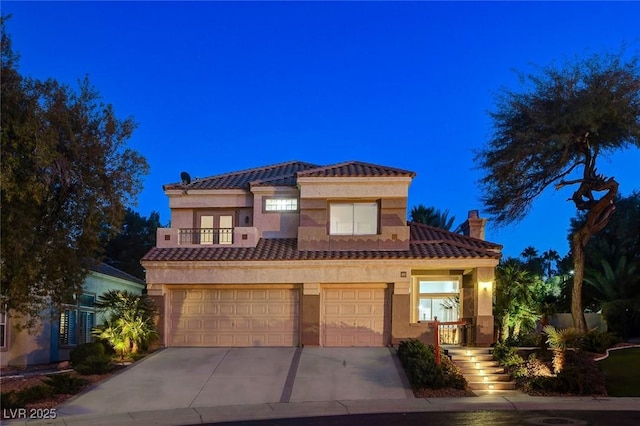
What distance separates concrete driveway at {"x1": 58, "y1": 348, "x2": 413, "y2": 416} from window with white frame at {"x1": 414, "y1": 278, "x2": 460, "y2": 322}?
3.65 meters

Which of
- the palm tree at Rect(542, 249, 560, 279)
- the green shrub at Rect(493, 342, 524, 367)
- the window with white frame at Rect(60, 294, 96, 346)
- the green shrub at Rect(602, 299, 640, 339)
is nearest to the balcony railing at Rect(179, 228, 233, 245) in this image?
the window with white frame at Rect(60, 294, 96, 346)

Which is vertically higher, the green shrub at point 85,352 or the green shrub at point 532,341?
the green shrub at point 532,341

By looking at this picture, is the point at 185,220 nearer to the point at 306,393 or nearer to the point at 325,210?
the point at 325,210

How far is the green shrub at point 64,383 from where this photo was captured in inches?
664

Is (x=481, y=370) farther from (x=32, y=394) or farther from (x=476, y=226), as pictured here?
(x=32, y=394)

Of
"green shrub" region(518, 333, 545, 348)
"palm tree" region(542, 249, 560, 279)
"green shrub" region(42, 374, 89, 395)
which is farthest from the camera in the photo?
"palm tree" region(542, 249, 560, 279)

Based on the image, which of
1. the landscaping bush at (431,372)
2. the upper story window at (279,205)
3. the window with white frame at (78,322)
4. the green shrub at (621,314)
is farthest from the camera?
the green shrub at (621,314)

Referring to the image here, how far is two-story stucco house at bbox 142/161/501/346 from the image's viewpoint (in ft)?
78.2

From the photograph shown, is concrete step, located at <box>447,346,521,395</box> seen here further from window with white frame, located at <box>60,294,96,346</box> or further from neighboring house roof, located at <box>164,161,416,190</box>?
window with white frame, located at <box>60,294,96,346</box>

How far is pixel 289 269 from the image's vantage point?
78.5 feet

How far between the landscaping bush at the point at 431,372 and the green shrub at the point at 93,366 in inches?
360

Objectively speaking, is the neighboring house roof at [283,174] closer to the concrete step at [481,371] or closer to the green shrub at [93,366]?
the concrete step at [481,371]

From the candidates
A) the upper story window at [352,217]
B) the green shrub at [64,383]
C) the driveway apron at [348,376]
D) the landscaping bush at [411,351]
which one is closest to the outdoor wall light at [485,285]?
the driveway apron at [348,376]

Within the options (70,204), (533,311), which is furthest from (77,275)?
(533,311)
